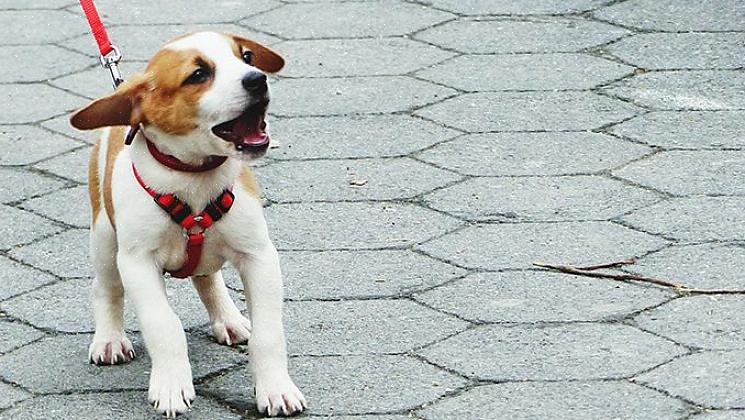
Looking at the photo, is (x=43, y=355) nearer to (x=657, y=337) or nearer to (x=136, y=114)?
(x=136, y=114)

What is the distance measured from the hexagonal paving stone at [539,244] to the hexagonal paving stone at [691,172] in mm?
337

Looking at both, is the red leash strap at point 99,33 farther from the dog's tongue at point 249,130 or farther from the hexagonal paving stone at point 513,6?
the hexagonal paving stone at point 513,6

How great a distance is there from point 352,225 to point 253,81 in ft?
4.01

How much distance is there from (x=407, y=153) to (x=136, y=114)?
64.9 inches

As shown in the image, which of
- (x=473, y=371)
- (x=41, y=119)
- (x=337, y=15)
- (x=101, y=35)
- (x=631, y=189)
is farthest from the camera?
(x=337, y=15)

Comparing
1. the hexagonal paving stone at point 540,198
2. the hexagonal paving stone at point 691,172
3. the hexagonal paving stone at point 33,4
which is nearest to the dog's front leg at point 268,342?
the hexagonal paving stone at point 540,198

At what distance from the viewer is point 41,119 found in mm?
4859

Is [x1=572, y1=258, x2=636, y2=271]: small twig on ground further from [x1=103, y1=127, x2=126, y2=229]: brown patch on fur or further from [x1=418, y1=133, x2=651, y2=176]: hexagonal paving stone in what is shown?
[x1=103, y1=127, x2=126, y2=229]: brown patch on fur

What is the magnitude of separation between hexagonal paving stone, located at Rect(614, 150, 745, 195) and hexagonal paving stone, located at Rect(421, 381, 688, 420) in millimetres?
1193

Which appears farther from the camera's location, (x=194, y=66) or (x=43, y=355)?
(x=43, y=355)

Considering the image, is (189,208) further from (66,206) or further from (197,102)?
(66,206)

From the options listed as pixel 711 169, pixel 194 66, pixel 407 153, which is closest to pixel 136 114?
pixel 194 66

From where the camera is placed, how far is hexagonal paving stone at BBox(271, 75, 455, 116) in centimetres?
490

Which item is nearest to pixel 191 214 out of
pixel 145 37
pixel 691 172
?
pixel 691 172
